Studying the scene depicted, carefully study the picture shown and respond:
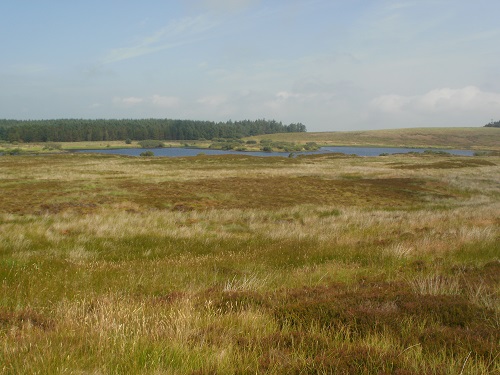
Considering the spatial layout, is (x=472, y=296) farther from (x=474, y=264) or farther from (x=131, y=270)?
(x=131, y=270)

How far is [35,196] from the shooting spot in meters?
29.1

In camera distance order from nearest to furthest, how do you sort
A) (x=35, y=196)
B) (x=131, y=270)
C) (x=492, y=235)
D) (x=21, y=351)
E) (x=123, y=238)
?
(x=21, y=351) → (x=131, y=270) → (x=492, y=235) → (x=123, y=238) → (x=35, y=196)

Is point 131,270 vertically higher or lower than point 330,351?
lower

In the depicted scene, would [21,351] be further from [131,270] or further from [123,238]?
[123,238]

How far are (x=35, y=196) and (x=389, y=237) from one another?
27.2 m

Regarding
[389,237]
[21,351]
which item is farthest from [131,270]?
[389,237]

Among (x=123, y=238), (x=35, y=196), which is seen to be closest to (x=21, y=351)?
(x=123, y=238)

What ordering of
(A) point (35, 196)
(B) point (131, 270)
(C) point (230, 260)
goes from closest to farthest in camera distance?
1. (B) point (131, 270)
2. (C) point (230, 260)
3. (A) point (35, 196)

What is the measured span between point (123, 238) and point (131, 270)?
18.3 ft

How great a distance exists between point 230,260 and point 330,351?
5.38 m

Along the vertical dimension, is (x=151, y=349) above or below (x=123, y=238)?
above

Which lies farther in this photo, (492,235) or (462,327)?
(492,235)

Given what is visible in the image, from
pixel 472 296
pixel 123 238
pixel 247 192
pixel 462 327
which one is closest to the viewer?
pixel 462 327

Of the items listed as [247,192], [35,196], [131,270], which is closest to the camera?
[131,270]
